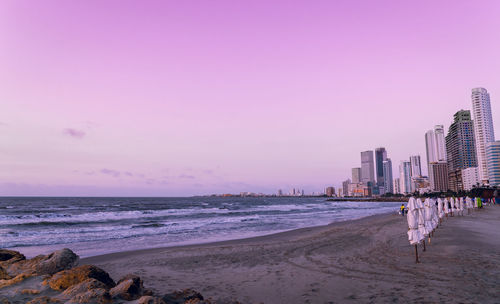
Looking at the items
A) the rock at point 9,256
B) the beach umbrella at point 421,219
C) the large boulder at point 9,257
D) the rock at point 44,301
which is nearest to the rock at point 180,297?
the rock at point 44,301

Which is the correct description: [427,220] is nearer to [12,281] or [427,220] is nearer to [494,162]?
[12,281]

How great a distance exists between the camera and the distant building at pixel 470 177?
169 meters

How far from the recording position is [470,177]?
17188 centimetres

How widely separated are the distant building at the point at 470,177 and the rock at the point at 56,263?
689ft

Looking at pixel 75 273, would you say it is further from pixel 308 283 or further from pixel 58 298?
pixel 308 283

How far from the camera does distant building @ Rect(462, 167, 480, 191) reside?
554 ft

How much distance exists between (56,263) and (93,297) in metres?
3.71

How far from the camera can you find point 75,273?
6.41m

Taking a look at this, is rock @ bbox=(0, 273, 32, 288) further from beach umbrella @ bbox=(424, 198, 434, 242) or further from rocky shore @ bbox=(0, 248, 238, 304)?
beach umbrella @ bbox=(424, 198, 434, 242)

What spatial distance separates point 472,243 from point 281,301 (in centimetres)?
1198

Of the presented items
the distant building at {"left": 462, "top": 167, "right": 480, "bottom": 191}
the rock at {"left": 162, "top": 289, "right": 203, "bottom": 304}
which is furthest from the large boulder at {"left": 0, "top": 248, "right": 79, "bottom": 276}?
the distant building at {"left": 462, "top": 167, "right": 480, "bottom": 191}

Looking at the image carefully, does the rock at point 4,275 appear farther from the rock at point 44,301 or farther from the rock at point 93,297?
the rock at point 93,297

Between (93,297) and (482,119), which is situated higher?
(482,119)

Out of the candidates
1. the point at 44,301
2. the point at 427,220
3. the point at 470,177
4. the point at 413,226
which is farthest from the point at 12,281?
the point at 470,177
